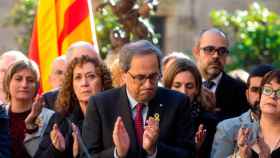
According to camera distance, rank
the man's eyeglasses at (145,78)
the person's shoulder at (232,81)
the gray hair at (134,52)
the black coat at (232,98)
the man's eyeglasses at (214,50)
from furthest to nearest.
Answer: the man's eyeglasses at (214,50) < the person's shoulder at (232,81) < the black coat at (232,98) < the gray hair at (134,52) < the man's eyeglasses at (145,78)

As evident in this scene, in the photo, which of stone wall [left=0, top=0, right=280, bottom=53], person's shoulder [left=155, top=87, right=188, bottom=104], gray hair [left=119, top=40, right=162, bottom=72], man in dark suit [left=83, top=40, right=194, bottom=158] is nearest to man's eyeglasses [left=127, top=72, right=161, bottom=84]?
man in dark suit [left=83, top=40, right=194, bottom=158]

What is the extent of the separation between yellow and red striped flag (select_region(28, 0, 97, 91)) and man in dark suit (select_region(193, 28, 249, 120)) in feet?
5.25

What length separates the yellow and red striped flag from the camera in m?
13.9

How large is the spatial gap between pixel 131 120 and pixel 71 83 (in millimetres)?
1182

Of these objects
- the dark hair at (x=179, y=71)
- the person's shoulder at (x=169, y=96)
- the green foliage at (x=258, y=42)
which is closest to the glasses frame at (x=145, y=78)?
the person's shoulder at (x=169, y=96)

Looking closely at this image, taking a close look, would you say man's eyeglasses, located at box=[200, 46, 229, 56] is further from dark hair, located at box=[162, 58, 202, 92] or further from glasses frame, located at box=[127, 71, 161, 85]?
glasses frame, located at box=[127, 71, 161, 85]

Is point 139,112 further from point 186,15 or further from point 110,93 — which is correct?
point 186,15

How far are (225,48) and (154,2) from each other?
67.0 inches

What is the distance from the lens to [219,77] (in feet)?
41.1

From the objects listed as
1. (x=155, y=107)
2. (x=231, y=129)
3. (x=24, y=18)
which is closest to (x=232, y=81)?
(x=231, y=129)

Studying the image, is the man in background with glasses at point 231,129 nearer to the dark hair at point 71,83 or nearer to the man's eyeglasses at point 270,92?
the man's eyeglasses at point 270,92

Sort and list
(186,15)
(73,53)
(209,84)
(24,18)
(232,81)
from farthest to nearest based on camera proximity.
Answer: (186,15)
(24,18)
(209,84)
(232,81)
(73,53)

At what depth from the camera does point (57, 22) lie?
14375mm

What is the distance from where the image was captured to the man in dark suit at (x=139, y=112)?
10.2m
